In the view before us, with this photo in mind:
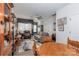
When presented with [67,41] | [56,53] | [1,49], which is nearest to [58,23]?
[67,41]

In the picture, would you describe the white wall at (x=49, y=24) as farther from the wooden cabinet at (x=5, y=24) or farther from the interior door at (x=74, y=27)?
the wooden cabinet at (x=5, y=24)

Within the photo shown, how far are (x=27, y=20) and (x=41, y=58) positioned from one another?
2.32ft

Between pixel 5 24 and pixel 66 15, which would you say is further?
pixel 66 15

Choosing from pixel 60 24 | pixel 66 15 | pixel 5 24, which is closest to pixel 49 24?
pixel 60 24

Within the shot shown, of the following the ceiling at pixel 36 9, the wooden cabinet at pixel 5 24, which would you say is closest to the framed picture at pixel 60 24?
the ceiling at pixel 36 9

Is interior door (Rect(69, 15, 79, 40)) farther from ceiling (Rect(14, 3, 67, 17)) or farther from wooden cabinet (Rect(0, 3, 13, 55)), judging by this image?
wooden cabinet (Rect(0, 3, 13, 55))

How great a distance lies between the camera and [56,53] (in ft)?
6.03

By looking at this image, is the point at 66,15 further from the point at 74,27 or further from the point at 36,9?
the point at 36,9

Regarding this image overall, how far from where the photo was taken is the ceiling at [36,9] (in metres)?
1.84

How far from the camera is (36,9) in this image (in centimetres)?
191

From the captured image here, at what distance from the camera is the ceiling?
6.05 feet

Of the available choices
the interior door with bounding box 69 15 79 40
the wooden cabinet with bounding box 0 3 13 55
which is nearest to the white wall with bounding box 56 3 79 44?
the interior door with bounding box 69 15 79 40

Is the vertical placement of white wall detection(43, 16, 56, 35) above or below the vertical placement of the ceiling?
below

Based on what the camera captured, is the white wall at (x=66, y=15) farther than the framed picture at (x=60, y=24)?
Answer: No
